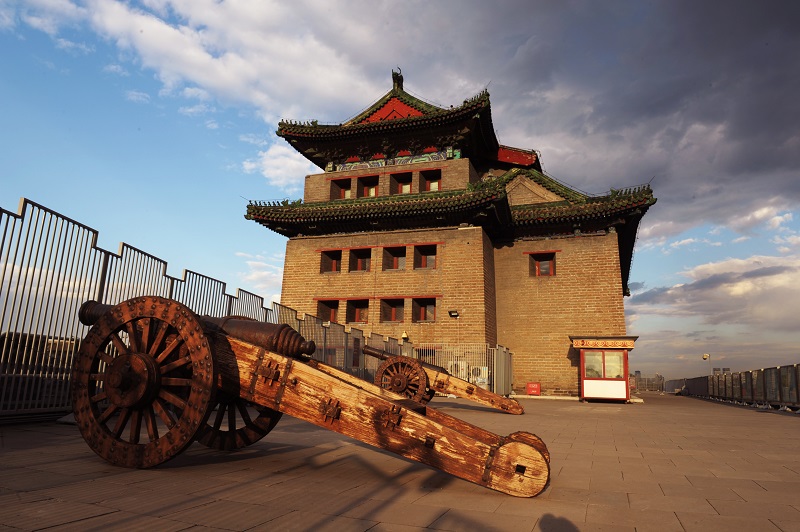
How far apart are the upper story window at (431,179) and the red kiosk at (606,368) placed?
968cm

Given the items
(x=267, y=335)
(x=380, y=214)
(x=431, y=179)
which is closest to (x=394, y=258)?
(x=380, y=214)

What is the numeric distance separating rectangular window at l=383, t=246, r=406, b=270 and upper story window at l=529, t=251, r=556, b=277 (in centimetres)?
565

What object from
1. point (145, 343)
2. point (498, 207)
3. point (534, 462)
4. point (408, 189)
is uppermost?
point (408, 189)

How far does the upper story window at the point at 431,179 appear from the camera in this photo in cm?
2261

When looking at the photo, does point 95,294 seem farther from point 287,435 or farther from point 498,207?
point 498,207

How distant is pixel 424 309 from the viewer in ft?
69.4

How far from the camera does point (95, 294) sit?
21.6 ft

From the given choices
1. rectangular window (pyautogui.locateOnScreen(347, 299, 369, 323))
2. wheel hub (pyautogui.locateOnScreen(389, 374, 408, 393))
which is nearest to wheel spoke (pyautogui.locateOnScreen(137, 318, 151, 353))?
wheel hub (pyautogui.locateOnScreen(389, 374, 408, 393))

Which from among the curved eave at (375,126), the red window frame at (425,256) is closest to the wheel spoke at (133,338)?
the red window frame at (425,256)

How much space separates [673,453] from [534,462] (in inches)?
141

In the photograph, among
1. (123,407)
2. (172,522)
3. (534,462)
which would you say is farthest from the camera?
(123,407)

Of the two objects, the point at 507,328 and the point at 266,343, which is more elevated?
the point at 507,328

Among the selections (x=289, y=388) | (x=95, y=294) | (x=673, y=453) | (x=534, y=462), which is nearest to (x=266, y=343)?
(x=289, y=388)

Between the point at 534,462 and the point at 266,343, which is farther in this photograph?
the point at 266,343
